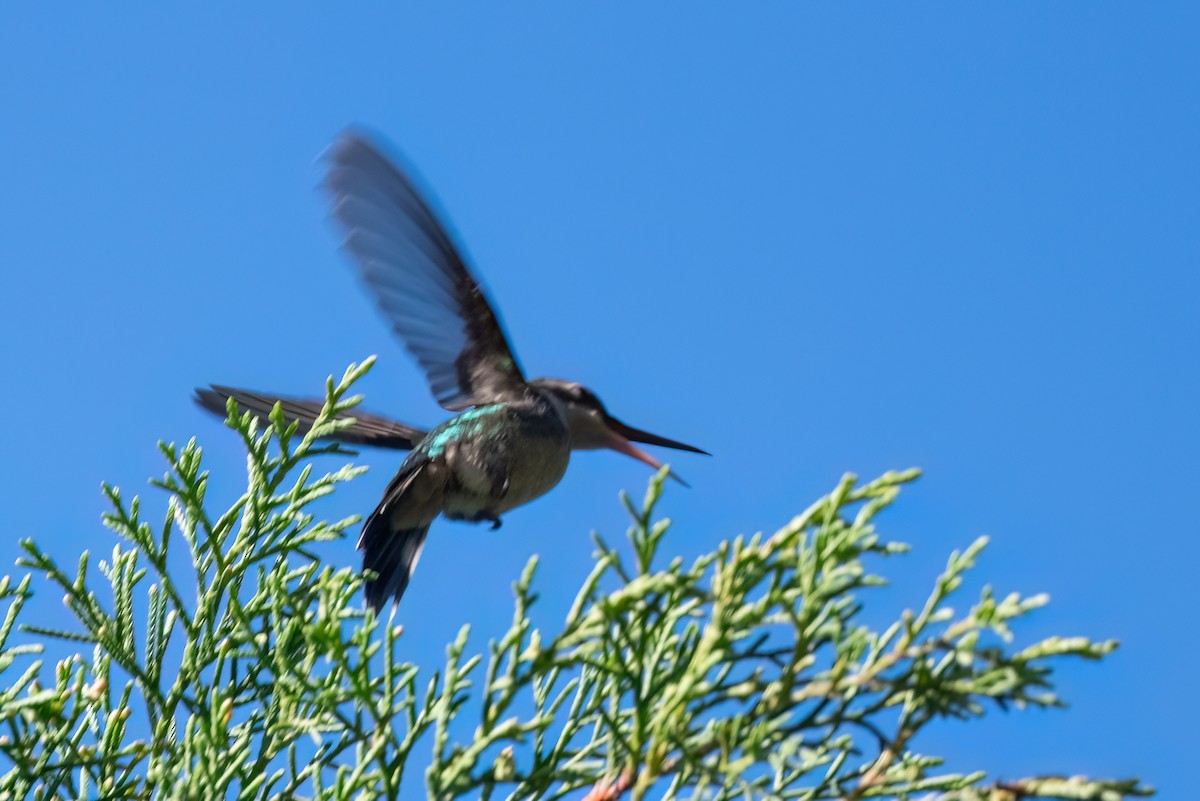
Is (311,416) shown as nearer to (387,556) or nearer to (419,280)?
(419,280)

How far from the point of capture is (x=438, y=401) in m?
5.36

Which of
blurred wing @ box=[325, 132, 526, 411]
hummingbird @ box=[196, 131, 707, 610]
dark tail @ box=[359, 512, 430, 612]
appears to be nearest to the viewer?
dark tail @ box=[359, 512, 430, 612]

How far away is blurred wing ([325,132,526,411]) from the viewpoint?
479cm

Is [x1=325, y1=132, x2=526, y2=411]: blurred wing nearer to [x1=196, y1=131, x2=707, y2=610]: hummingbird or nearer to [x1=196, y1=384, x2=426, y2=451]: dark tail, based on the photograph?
[x1=196, y1=131, x2=707, y2=610]: hummingbird

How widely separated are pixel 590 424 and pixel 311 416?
101cm

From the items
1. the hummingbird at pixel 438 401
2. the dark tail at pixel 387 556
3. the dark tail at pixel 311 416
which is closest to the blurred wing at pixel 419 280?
the hummingbird at pixel 438 401

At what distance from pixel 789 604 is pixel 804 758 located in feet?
1.08

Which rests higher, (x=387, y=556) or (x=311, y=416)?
(x=311, y=416)

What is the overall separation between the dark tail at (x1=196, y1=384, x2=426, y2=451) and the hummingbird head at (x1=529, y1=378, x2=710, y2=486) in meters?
0.56

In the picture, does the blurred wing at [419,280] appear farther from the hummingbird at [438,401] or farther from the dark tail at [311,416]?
the dark tail at [311,416]

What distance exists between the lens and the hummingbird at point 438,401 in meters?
4.67

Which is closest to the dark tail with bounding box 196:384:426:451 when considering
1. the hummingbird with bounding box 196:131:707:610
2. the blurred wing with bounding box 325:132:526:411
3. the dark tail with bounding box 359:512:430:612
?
the hummingbird with bounding box 196:131:707:610

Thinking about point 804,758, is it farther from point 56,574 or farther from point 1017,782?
point 56,574

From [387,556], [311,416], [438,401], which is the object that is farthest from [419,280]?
[387,556]
